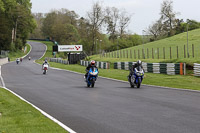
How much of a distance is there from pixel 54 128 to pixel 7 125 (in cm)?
117

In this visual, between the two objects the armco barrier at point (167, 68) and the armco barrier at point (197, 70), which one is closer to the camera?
the armco barrier at point (197, 70)

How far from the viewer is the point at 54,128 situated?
26.3 ft

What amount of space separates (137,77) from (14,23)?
10288 cm

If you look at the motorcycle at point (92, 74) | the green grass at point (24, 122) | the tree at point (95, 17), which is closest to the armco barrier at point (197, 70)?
the motorcycle at point (92, 74)

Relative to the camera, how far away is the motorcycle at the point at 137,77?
64.8 feet

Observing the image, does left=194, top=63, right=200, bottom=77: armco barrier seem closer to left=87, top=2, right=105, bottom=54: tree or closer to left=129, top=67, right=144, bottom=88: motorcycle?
left=129, top=67, right=144, bottom=88: motorcycle

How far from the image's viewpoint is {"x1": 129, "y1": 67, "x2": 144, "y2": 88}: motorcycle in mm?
19750

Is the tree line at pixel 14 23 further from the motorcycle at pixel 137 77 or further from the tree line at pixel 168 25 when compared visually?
the motorcycle at pixel 137 77

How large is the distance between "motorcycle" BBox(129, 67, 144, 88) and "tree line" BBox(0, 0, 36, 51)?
87.8 meters

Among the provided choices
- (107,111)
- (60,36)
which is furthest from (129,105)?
(60,36)

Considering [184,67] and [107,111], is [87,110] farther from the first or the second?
[184,67]

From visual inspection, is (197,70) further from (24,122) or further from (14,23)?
(14,23)

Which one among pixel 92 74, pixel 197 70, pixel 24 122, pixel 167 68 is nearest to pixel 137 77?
pixel 92 74

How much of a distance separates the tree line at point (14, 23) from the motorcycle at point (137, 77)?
8775cm
